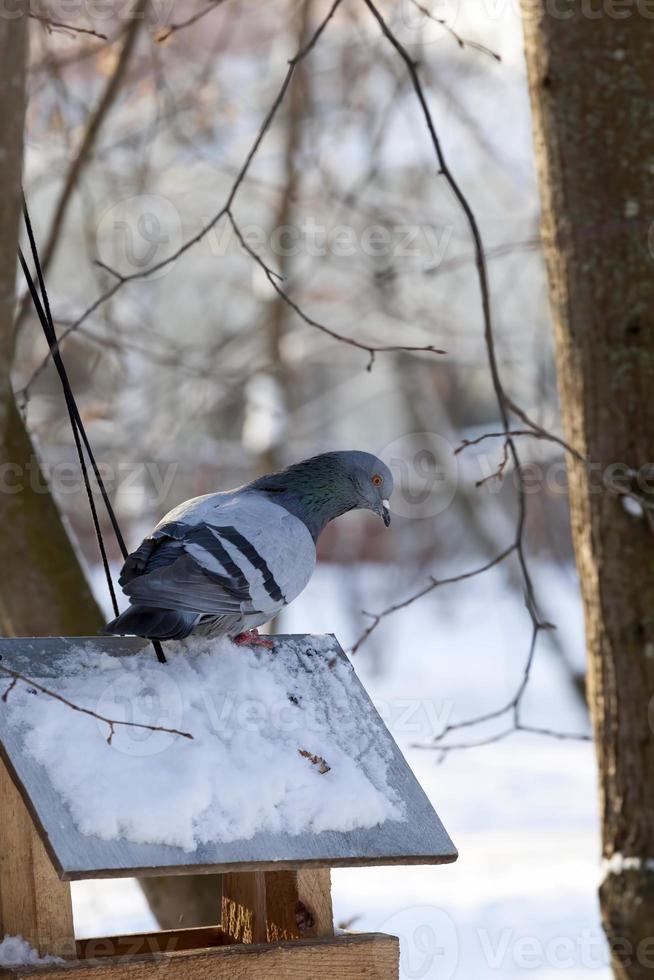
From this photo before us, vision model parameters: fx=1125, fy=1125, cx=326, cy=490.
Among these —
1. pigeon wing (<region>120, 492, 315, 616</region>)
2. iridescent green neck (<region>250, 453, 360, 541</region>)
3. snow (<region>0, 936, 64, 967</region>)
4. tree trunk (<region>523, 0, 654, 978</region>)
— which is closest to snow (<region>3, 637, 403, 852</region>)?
pigeon wing (<region>120, 492, 315, 616</region>)

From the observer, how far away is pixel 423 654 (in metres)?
12.6

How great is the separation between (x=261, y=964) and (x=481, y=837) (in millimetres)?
4814

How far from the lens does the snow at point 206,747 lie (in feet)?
5.67

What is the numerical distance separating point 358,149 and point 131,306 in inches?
98.8

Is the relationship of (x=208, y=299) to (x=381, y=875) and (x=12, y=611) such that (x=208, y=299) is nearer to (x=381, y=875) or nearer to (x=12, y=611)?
(x=381, y=875)

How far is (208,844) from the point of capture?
1722 mm

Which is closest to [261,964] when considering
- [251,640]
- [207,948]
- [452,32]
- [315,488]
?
[207,948]

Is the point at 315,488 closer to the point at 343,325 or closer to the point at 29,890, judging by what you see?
the point at 29,890

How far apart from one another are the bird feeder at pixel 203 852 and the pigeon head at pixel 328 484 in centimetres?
41

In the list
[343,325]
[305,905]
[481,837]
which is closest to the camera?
[305,905]

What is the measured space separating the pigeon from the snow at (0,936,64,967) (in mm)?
503

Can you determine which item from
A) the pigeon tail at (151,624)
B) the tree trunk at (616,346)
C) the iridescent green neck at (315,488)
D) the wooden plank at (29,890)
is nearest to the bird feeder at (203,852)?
the wooden plank at (29,890)

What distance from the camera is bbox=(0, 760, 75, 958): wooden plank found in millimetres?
1785

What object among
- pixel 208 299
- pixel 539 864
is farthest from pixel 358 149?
pixel 539 864
